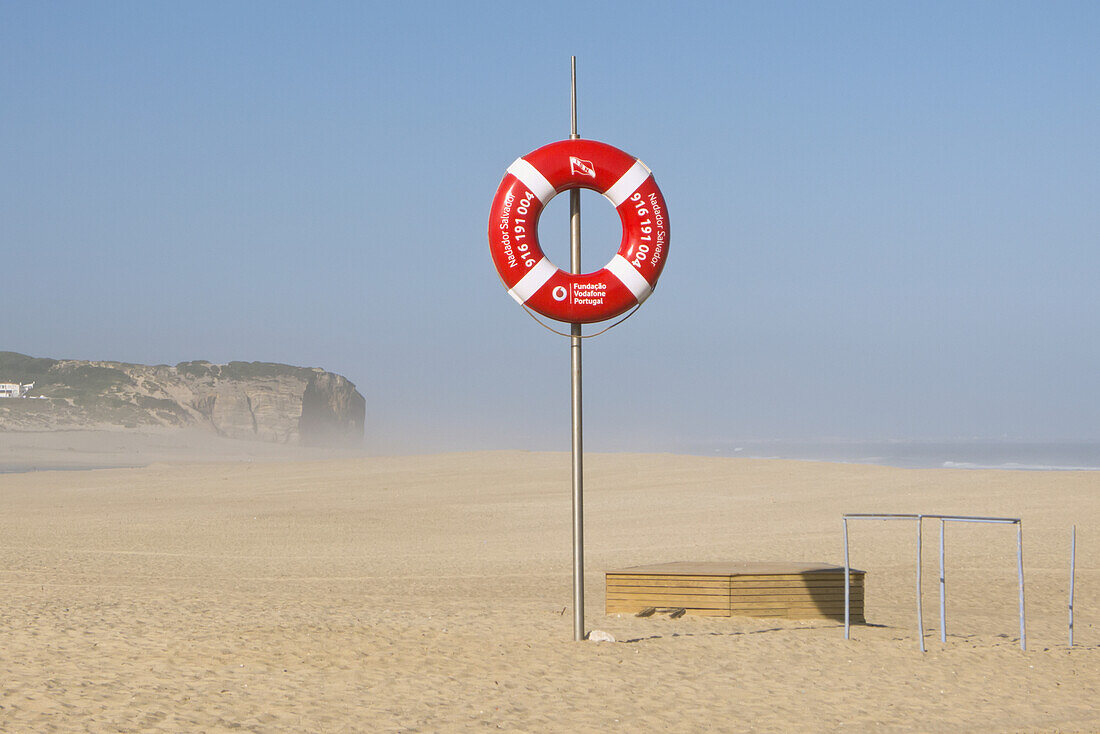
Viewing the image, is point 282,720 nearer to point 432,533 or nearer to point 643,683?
point 643,683

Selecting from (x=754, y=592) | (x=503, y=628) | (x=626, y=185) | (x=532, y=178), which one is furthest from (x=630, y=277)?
(x=754, y=592)

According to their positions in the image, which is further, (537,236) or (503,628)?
(503,628)

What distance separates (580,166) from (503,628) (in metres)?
3.39

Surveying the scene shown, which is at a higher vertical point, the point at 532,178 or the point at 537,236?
the point at 532,178

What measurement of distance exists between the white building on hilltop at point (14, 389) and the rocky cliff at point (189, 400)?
2.19 ft

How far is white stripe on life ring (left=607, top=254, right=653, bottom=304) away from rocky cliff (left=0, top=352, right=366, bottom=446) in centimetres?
7621

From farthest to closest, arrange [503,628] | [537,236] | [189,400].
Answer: [189,400], [503,628], [537,236]

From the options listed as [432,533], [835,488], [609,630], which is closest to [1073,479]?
[835,488]

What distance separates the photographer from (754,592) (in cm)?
902

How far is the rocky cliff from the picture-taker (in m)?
80.8

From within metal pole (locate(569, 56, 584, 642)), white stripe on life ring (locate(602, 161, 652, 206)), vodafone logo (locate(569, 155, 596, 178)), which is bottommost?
metal pole (locate(569, 56, 584, 642))

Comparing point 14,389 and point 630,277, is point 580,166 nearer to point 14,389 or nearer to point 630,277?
point 630,277

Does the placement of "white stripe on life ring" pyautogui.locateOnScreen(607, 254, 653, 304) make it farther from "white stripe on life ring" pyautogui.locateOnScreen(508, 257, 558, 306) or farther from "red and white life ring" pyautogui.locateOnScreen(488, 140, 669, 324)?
"white stripe on life ring" pyautogui.locateOnScreen(508, 257, 558, 306)

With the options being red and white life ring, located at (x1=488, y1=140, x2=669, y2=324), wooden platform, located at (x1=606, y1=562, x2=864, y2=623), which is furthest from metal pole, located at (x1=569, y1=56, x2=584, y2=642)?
wooden platform, located at (x1=606, y1=562, x2=864, y2=623)
